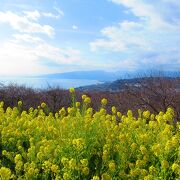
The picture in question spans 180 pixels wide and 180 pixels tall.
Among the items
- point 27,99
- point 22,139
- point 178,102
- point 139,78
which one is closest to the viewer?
point 22,139

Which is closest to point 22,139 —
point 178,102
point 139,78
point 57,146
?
point 57,146

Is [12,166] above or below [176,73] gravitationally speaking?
below

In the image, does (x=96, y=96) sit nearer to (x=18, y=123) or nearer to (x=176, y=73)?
(x=176, y=73)

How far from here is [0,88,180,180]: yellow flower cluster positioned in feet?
18.0

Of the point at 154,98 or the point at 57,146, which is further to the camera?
the point at 154,98

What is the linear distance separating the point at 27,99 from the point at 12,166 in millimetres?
18267

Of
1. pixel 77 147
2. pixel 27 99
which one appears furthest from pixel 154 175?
pixel 27 99

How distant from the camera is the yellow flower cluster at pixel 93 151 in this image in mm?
5480

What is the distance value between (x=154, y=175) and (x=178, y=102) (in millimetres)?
10165

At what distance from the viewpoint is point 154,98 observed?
16188 mm

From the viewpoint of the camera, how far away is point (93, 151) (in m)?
6.16

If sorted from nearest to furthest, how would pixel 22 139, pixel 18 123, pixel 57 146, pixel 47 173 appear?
pixel 47 173, pixel 57 146, pixel 22 139, pixel 18 123

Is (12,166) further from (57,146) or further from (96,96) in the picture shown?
(96,96)

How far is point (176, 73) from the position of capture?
731 inches
